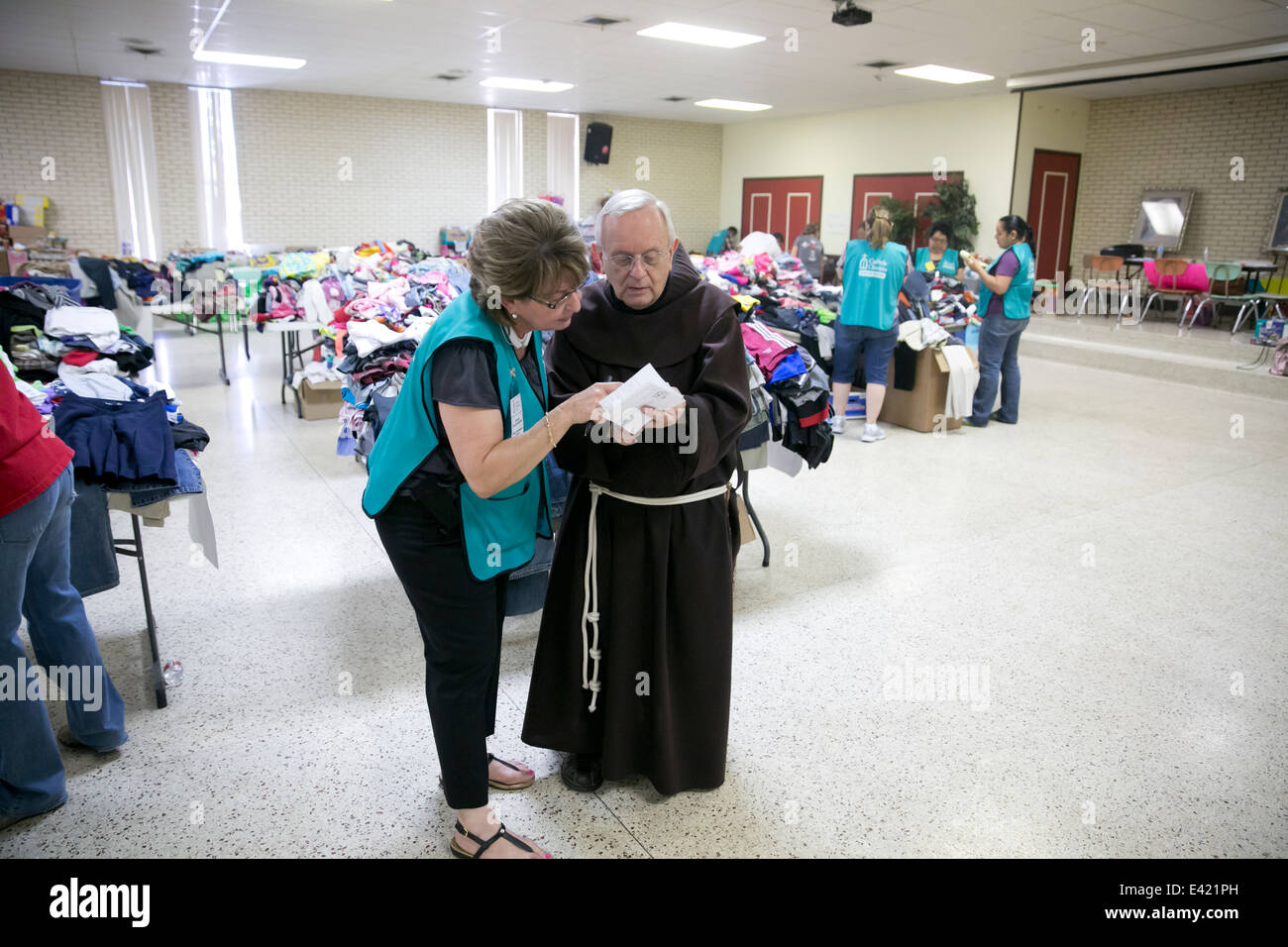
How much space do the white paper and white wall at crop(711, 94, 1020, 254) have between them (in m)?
11.0

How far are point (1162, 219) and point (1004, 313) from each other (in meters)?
7.00

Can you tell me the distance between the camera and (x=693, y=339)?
1920 mm

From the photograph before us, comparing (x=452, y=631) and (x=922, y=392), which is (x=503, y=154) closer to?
(x=922, y=392)

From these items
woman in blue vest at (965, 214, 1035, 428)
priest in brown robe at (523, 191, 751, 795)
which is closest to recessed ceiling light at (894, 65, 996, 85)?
woman in blue vest at (965, 214, 1035, 428)

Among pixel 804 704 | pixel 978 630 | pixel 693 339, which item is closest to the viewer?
pixel 693 339

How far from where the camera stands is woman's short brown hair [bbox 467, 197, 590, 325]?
1.57 meters

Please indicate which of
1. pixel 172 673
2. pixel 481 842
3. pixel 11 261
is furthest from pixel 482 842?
pixel 11 261

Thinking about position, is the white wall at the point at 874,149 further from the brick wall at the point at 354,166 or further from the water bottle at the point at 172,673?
the water bottle at the point at 172,673

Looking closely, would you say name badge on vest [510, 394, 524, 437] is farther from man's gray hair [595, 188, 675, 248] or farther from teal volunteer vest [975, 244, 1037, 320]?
teal volunteer vest [975, 244, 1037, 320]

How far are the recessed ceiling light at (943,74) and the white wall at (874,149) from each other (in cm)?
112

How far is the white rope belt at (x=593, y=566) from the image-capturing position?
202 centimetres
